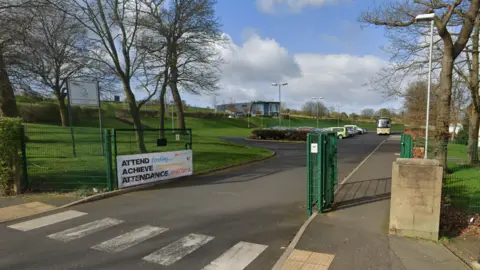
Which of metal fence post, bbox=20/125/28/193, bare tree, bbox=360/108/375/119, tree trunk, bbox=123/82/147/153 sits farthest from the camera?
bare tree, bbox=360/108/375/119

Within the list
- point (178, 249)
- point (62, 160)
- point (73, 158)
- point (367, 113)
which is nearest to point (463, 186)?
point (178, 249)

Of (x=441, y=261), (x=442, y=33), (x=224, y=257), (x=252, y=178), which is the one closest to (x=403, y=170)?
(x=441, y=261)

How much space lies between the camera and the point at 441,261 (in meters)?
4.55

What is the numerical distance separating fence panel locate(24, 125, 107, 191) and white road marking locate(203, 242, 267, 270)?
5.81 m

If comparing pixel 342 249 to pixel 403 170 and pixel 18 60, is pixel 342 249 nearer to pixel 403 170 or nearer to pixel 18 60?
pixel 403 170

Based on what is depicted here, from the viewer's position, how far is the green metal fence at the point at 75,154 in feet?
29.9

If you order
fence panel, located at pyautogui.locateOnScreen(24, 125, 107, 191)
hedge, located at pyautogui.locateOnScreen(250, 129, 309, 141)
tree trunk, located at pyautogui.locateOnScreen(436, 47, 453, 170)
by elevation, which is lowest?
hedge, located at pyautogui.locateOnScreen(250, 129, 309, 141)

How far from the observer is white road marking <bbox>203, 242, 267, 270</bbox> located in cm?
444

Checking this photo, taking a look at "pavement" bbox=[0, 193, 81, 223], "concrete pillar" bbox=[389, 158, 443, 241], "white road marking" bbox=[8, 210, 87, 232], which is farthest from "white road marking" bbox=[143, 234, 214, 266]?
"pavement" bbox=[0, 193, 81, 223]

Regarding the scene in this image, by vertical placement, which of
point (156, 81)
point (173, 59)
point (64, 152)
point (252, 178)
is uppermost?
point (173, 59)

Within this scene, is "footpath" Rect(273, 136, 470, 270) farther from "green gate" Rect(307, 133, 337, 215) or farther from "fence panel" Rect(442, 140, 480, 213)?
"fence panel" Rect(442, 140, 480, 213)

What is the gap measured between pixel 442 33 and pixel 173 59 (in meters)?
12.4

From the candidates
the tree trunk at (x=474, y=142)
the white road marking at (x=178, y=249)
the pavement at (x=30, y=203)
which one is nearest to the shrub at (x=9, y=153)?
the pavement at (x=30, y=203)

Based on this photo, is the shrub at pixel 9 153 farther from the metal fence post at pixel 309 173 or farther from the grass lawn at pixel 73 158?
the metal fence post at pixel 309 173
